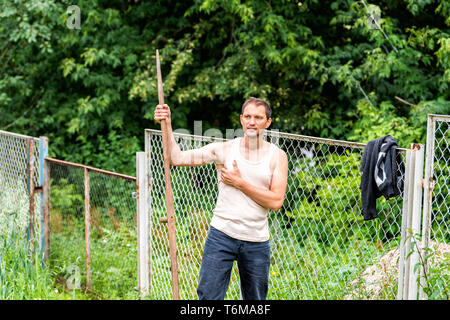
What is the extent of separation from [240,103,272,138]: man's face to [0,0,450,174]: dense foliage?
15.8 feet

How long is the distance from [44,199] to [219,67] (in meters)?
4.47

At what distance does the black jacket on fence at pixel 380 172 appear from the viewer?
3.18 metres

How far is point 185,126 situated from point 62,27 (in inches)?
110

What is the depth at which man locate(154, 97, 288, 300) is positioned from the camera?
3256 mm

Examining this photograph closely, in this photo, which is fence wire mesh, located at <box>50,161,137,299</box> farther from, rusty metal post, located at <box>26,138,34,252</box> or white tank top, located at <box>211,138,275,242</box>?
white tank top, located at <box>211,138,275,242</box>

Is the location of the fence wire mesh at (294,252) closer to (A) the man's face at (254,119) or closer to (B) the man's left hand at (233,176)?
(A) the man's face at (254,119)

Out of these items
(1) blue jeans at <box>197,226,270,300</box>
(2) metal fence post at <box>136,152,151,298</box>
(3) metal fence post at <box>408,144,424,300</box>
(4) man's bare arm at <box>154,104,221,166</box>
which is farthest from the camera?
(2) metal fence post at <box>136,152,151,298</box>

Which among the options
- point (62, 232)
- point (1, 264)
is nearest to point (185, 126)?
point (62, 232)

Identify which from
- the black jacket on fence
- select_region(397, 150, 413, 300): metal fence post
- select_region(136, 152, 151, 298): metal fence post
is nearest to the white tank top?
the black jacket on fence

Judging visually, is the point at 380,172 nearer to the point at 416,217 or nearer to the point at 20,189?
the point at 416,217

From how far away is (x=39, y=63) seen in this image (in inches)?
423

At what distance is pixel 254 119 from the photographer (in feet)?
10.7

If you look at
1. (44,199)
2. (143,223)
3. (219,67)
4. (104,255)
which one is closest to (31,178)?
(44,199)
